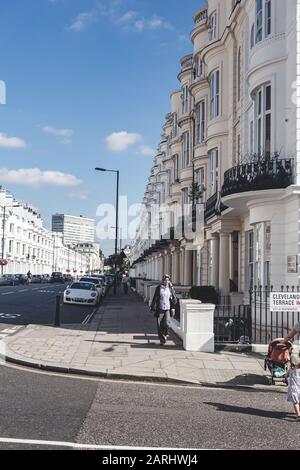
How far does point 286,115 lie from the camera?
48.6 ft

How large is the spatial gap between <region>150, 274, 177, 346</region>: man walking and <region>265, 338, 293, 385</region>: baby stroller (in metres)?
4.12

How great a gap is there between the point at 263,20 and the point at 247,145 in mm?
4047

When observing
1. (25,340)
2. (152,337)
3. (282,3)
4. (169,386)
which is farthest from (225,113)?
(169,386)

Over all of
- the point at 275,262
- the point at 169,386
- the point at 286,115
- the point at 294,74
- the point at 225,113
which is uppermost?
the point at 225,113

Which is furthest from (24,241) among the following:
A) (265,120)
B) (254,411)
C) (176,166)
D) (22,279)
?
(254,411)

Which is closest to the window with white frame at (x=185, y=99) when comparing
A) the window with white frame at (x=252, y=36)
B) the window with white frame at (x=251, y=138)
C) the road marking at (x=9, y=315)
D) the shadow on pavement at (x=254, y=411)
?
the window with white frame at (x=252, y=36)

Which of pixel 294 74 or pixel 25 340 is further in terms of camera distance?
pixel 294 74

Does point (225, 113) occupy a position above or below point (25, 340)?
above

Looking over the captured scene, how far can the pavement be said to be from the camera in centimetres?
948

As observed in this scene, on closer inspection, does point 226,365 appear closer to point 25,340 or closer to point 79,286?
point 25,340

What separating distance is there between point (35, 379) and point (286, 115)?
999 cm

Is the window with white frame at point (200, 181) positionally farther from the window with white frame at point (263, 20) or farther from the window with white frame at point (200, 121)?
the window with white frame at point (263, 20)

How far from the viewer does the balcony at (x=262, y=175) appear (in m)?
14.3

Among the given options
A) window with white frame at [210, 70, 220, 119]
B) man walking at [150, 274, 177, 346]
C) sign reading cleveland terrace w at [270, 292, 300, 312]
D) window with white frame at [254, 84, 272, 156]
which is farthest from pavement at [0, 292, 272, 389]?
window with white frame at [210, 70, 220, 119]
